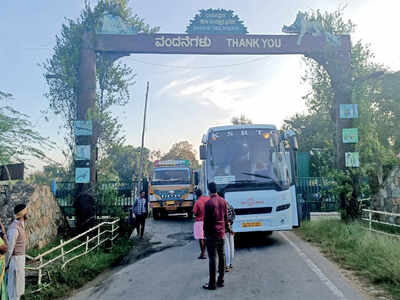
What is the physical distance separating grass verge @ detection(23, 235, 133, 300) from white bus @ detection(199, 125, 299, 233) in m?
3.37

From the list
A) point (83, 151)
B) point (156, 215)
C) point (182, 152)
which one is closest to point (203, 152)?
point (83, 151)

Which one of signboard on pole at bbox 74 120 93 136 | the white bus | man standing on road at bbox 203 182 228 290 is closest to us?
man standing on road at bbox 203 182 228 290

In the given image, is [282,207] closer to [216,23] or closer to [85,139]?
[85,139]

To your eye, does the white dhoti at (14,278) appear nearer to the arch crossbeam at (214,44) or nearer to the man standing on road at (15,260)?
the man standing on road at (15,260)

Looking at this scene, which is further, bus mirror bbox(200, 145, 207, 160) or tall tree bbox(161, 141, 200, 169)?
tall tree bbox(161, 141, 200, 169)

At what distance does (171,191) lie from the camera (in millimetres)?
18453

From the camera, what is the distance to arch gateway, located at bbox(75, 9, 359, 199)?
41.8 feet

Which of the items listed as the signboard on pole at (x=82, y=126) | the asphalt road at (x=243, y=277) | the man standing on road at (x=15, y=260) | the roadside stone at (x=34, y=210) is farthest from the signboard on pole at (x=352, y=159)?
the man standing on road at (x=15, y=260)

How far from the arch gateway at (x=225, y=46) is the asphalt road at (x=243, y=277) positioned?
4769 mm

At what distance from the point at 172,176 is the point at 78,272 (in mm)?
11742

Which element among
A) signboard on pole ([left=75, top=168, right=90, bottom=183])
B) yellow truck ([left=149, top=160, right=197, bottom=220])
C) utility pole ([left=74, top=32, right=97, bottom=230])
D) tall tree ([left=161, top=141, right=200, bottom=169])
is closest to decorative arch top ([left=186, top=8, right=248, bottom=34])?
utility pole ([left=74, top=32, right=97, bottom=230])

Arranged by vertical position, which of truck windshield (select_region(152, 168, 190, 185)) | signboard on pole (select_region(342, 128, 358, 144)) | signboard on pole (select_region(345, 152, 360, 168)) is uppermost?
signboard on pole (select_region(342, 128, 358, 144))

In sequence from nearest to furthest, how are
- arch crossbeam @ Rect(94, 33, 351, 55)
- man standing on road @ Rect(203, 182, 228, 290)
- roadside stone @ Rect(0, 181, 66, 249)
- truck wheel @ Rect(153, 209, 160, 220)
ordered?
man standing on road @ Rect(203, 182, 228, 290) → roadside stone @ Rect(0, 181, 66, 249) → arch crossbeam @ Rect(94, 33, 351, 55) → truck wheel @ Rect(153, 209, 160, 220)

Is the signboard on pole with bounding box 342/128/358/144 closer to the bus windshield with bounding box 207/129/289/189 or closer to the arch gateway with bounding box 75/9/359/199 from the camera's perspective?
the arch gateway with bounding box 75/9/359/199
